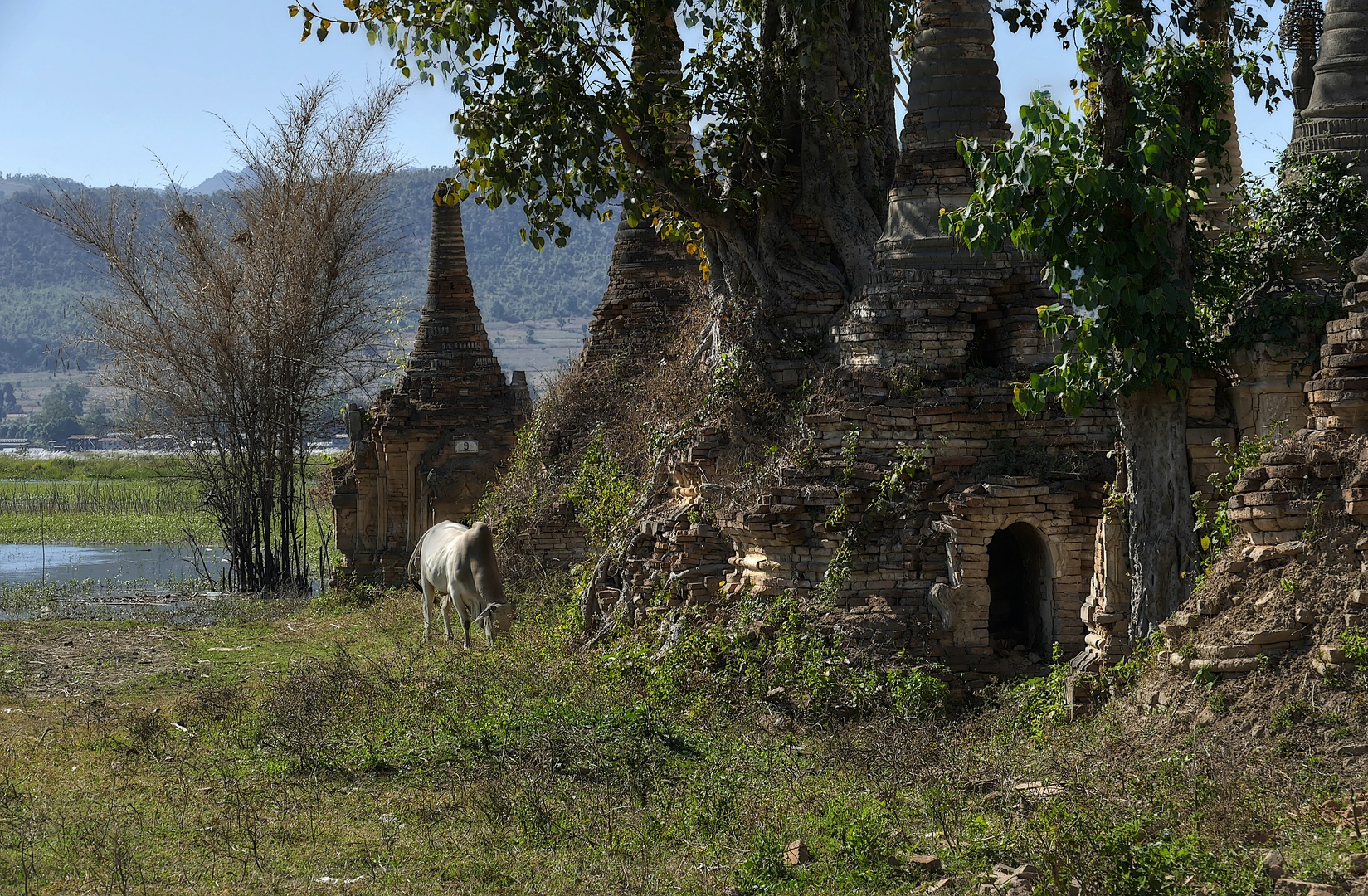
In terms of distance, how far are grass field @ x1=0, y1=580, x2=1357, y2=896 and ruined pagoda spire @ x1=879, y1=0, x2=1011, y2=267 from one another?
3171mm

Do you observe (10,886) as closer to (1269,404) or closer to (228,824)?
(228,824)

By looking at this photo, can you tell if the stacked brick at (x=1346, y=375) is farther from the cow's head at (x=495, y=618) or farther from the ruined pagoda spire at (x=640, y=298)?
the ruined pagoda spire at (x=640, y=298)

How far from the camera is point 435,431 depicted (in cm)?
1848

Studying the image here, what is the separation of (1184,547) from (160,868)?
597 cm

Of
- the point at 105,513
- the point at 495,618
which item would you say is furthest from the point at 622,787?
the point at 105,513

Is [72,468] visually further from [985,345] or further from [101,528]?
[985,345]

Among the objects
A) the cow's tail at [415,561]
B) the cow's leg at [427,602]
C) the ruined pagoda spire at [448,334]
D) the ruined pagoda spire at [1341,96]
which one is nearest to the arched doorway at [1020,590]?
the ruined pagoda spire at [1341,96]

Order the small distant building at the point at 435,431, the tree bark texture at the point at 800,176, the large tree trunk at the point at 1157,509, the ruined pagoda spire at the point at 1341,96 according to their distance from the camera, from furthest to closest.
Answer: the small distant building at the point at 435,431
the tree bark texture at the point at 800,176
the ruined pagoda spire at the point at 1341,96
the large tree trunk at the point at 1157,509

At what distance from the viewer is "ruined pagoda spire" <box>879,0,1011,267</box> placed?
33.9ft

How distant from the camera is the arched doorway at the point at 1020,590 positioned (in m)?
9.83

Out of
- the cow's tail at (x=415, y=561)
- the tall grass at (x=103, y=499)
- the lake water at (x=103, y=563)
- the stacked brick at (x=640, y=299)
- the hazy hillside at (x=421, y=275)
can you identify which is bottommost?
the lake water at (x=103, y=563)

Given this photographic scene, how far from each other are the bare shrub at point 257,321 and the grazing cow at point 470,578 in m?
7.13

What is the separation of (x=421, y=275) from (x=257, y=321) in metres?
118

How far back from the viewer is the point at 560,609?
13.8 m
